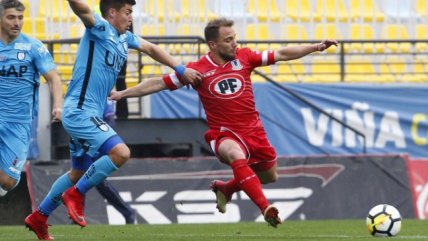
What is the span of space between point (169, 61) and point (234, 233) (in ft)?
7.56

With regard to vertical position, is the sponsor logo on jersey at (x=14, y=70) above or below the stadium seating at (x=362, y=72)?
above

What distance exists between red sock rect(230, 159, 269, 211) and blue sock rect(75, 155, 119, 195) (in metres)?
1.38

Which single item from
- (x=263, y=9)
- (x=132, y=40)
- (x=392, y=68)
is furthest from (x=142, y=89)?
(x=392, y=68)

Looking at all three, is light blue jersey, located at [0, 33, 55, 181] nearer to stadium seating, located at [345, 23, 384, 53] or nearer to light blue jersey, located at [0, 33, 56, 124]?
light blue jersey, located at [0, 33, 56, 124]

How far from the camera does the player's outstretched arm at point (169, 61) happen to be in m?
11.7

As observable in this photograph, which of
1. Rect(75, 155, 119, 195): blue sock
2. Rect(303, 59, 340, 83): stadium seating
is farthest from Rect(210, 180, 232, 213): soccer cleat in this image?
Rect(303, 59, 340, 83): stadium seating

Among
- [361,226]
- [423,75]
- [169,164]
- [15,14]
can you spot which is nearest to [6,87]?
[15,14]

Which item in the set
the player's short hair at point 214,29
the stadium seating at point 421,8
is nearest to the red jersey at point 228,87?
the player's short hair at point 214,29

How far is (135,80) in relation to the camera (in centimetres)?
2023

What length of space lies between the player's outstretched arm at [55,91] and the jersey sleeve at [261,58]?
2216 millimetres

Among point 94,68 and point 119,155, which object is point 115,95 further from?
point 119,155

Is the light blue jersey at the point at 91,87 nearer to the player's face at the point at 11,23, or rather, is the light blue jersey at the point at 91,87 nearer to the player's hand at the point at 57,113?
the player's hand at the point at 57,113

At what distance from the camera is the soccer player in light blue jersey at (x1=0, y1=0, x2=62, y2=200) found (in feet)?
36.7

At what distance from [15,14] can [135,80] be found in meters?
9.05
